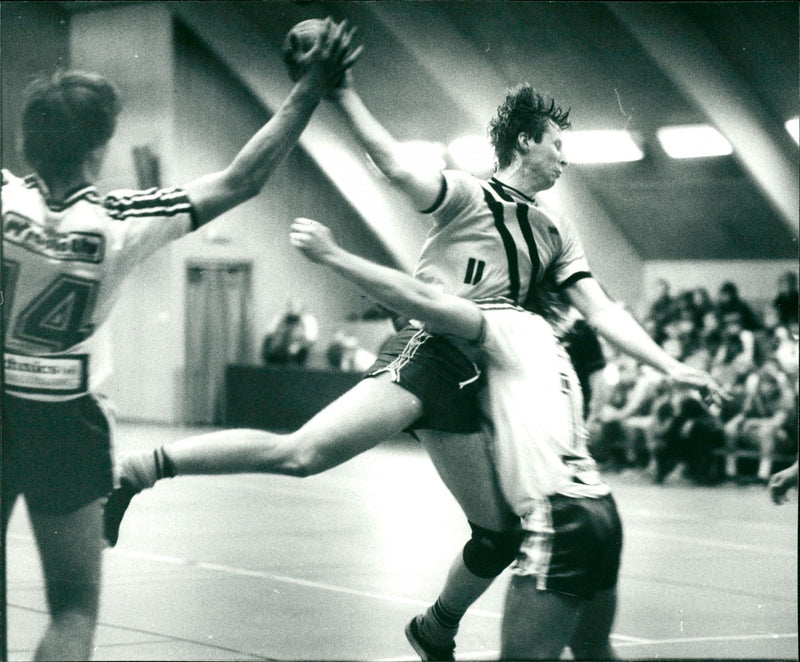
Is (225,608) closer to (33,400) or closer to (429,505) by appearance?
(33,400)

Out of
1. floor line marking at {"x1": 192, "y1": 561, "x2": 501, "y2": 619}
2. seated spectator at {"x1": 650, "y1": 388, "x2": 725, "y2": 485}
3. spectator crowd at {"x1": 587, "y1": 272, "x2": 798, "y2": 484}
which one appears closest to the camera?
floor line marking at {"x1": 192, "y1": 561, "x2": 501, "y2": 619}

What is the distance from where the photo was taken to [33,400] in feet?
14.6

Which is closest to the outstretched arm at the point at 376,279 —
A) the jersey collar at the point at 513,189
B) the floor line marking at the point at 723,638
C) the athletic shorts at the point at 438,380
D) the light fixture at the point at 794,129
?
the athletic shorts at the point at 438,380

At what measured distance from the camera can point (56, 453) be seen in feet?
14.1

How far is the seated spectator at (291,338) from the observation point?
1314 centimetres

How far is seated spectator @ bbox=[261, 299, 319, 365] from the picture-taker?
517 inches

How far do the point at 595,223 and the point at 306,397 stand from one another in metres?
4.38

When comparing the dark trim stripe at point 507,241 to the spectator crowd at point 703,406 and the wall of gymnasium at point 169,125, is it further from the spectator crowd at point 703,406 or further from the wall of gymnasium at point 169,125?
the spectator crowd at point 703,406

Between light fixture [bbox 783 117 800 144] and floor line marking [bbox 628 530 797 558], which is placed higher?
light fixture [bbox 783 117 800 144]

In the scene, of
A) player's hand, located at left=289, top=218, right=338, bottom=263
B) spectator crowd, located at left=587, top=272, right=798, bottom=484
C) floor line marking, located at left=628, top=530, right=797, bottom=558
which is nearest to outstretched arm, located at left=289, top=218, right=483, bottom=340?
player's hand, located at left=289, top=218, right=338, bottom=263

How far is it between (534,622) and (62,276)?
69.3 inches

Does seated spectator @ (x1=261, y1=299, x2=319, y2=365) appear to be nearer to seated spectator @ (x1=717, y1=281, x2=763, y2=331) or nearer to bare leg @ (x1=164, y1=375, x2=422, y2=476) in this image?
seated spectator @ (x1=717, y1=281, x2=763, y2=331)

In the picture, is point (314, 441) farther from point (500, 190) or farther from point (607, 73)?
point (607, 73)

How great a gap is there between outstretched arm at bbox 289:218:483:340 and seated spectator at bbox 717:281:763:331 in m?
10.6
